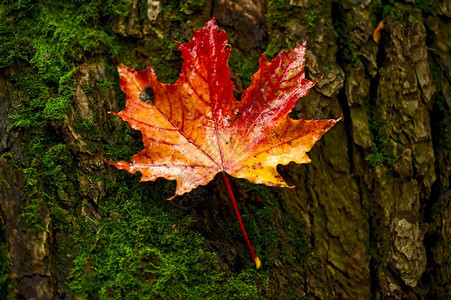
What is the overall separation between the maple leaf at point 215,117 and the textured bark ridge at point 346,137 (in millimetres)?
245

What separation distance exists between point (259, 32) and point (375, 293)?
140 cm

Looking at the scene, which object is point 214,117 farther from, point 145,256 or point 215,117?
point 145,256

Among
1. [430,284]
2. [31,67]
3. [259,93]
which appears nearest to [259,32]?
[259,93]

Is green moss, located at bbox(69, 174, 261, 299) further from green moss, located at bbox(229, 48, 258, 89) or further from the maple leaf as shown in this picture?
green moss, located at bbox(229, 48, 258, 89)

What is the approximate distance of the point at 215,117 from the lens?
1.53m

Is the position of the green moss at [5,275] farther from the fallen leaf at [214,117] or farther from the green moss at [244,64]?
the green moss at [244,64]

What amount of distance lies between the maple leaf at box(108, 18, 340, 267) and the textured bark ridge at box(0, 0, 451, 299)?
25cm

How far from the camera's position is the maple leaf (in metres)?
1.44

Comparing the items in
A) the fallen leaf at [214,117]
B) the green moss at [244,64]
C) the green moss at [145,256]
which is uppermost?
the green moss at [244,64]

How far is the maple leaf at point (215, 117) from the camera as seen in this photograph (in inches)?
56.6

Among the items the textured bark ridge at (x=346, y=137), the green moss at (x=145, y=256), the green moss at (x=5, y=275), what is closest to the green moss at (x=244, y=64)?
the textured bark ridge at (x=346, y=137)

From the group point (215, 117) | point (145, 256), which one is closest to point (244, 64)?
point (215, 117)

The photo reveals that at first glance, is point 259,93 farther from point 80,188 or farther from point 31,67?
point 31,67

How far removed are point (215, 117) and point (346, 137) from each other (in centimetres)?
75
